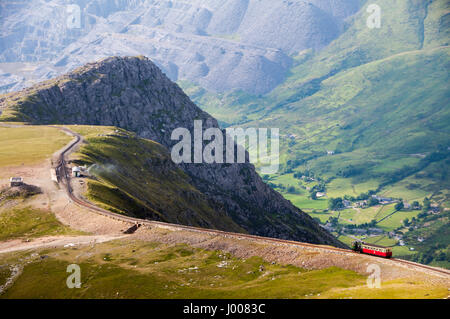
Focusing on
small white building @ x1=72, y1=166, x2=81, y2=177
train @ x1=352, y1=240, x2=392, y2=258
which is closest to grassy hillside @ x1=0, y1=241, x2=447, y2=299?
train @ x1=352, y1=240, x2=392, y2=258

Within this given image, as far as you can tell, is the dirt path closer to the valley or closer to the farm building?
the valley

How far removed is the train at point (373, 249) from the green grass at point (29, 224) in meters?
65.9

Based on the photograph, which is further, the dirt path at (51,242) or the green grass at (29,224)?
the green grass at (29,224)

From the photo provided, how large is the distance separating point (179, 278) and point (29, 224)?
51.8m

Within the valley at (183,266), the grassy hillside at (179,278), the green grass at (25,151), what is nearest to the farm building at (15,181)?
the valley at (183,266)

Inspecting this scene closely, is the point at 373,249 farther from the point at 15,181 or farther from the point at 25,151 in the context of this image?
the point at 25,151

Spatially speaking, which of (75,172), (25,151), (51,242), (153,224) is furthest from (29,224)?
(25,151)

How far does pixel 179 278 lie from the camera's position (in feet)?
269

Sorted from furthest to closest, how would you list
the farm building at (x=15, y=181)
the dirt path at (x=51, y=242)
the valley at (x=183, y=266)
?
1. the farm building at (x=15, y=181)
2. the dirt path at (x=51, y=242)
3. the valley at (x=183, y=266)

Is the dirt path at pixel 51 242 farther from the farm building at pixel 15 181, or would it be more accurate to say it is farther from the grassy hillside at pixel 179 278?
the farm building at pixel 15 181

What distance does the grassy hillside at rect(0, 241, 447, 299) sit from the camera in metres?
72.0

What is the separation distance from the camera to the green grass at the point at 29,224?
350 feet
